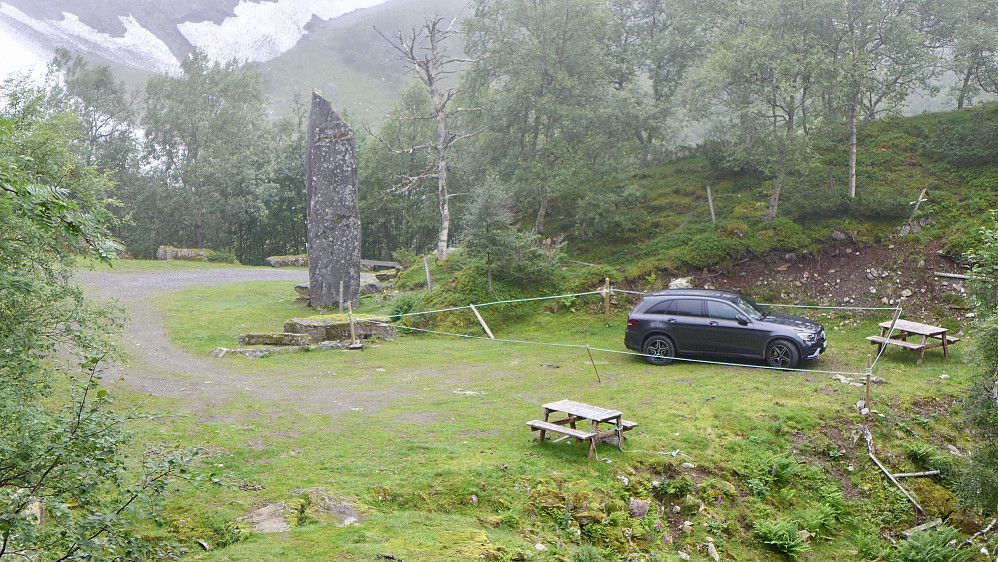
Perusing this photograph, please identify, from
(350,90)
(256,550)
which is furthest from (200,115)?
(350,90)

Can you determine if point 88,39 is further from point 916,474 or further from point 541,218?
point 916,474

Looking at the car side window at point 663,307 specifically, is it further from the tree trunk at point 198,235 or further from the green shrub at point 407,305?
the tree trunk at point 198,235

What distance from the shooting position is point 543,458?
9.03m

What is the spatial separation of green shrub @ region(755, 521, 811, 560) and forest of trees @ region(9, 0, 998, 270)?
1240 cm

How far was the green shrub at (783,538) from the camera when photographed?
8.30 meters

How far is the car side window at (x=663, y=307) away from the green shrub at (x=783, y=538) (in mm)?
6927

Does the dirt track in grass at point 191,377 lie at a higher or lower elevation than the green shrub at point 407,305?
lower

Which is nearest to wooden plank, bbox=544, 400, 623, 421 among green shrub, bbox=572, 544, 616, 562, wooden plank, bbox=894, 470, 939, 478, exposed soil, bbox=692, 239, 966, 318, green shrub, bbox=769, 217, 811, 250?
green shrub, bbox=572, 544, 616, 562

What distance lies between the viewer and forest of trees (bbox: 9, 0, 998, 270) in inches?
791

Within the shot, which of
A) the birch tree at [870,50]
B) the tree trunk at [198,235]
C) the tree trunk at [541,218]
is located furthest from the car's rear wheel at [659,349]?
the tree trunk at [198,235]

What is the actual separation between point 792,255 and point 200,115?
120 feet

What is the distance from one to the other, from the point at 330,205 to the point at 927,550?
55.9ft

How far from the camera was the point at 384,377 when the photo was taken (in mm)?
13688

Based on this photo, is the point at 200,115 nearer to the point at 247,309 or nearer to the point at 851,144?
the point at 247,309
